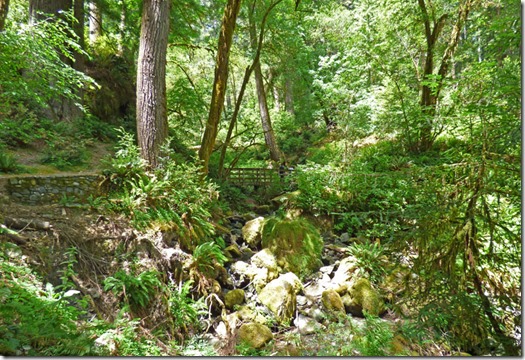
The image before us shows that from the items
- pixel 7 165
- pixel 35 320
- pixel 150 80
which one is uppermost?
pixel 150 80

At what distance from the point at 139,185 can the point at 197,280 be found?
1980mm

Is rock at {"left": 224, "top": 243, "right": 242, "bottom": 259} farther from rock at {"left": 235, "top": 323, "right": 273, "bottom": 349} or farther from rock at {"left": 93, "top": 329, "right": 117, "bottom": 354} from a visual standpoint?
rock at {"left": 93, "top": 329, "right": 117, "bottom": 354}

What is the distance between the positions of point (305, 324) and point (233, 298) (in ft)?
3.89

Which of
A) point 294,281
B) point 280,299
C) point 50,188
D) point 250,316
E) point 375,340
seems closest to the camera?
point 375,340

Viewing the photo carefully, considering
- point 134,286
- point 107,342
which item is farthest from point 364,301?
point 107,342

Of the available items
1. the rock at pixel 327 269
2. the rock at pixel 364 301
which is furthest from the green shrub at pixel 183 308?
the rock at pixel 327 269

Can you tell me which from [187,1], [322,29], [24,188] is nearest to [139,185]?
[24,188]

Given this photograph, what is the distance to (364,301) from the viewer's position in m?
4.47

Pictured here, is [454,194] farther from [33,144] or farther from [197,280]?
[33,144]

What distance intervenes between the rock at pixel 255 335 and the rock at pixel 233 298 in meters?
0.58

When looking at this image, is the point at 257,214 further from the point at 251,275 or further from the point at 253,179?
the point at 251,275

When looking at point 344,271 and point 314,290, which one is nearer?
point 314,290

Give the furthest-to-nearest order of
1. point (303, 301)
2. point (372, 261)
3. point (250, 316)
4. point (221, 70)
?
point (221, 70) < point (372, 261) < point (303, 301) < point (250, 316)

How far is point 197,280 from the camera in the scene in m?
4.30
